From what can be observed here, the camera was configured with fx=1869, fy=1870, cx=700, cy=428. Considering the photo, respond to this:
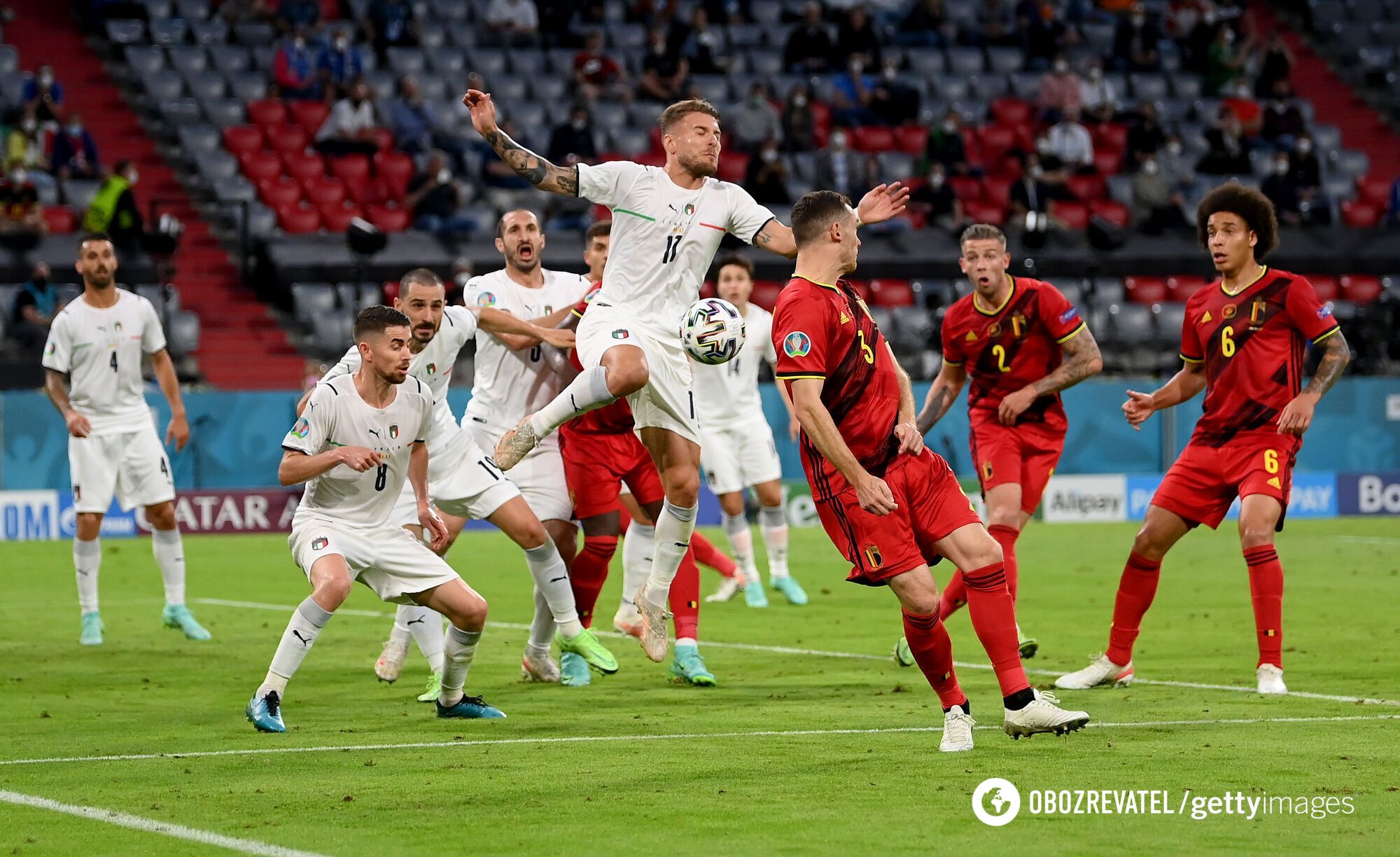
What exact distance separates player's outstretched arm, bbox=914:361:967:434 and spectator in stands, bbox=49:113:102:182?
17907 mm

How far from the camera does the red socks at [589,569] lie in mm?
10945

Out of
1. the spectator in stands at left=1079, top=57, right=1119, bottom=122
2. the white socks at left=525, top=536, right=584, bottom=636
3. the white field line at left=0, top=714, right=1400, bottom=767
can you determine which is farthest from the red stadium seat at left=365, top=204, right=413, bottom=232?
the white field line at left=0, top=714, right=1400, bottom=767

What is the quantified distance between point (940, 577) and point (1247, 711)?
819 cm

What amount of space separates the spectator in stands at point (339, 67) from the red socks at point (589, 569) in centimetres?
1804

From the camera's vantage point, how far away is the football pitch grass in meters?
6.30

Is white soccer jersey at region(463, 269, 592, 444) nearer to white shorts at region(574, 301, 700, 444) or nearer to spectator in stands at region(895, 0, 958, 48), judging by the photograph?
white shorts at region(574, 301, 700, 444)

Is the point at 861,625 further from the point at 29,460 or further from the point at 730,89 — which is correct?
the point at 730,89

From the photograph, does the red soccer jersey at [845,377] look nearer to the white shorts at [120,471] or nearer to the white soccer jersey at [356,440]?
the white soccer jersey at [356,440]

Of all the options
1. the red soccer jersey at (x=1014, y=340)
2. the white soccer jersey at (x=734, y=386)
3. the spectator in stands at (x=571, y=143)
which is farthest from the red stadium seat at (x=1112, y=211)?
the red soccer jersey at (x=1014, y=340)

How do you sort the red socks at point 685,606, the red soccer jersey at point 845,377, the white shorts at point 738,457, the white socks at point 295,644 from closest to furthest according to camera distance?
1. the red soccer jersey at point 845,377
2. the white socks at point 295,644
3. the red socks at point 685,606
4. the white shorts at point 738,457

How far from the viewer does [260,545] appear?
20.8 meters

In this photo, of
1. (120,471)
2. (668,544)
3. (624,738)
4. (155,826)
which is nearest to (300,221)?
(120,471)

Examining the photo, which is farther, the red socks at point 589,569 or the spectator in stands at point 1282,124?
the spectator in stands at point 1282,124

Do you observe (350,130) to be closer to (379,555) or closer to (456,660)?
(379,555)
